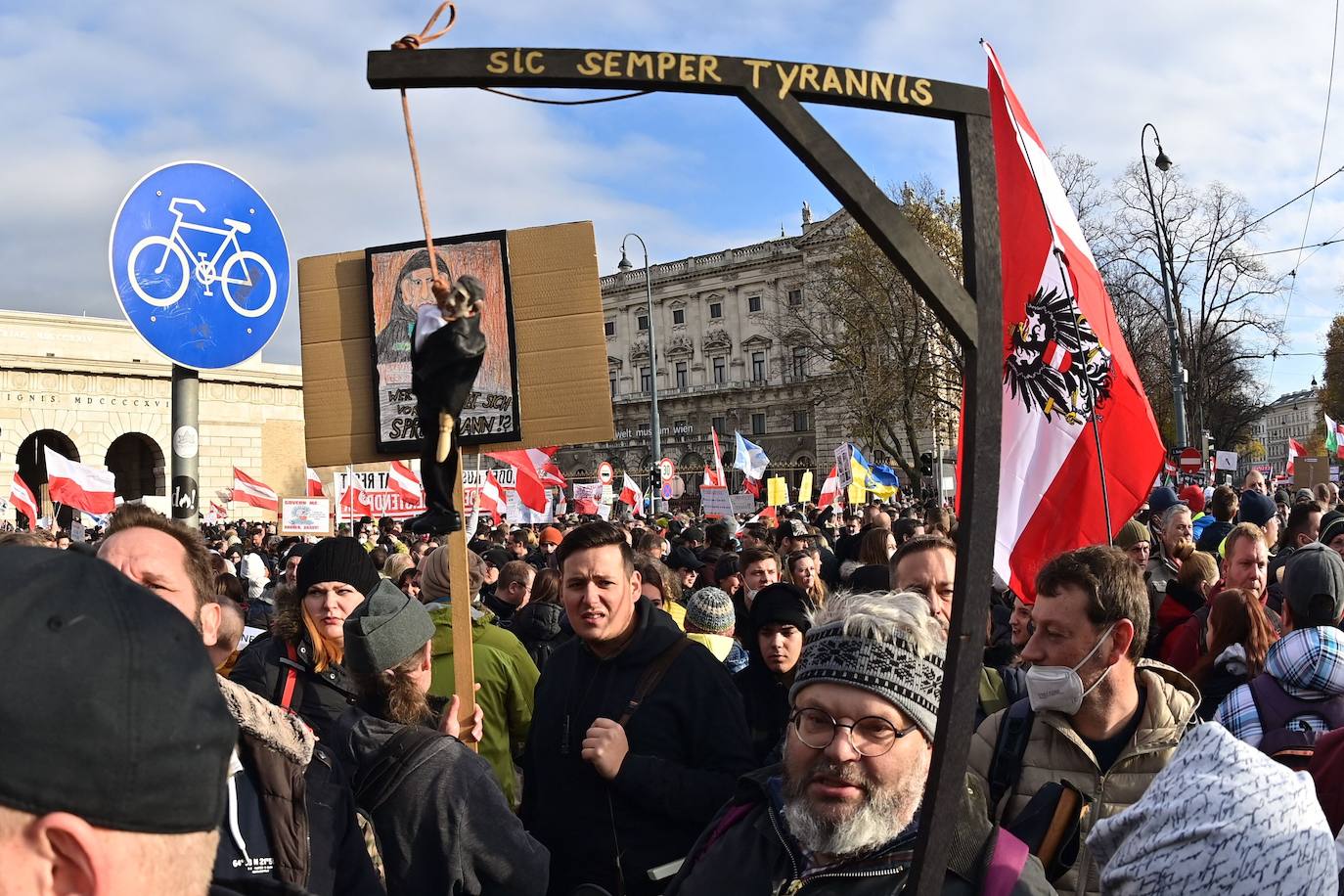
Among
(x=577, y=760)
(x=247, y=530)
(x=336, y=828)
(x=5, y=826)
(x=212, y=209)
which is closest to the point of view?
(x=5, y=826)

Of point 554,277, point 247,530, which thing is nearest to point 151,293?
point 554,277

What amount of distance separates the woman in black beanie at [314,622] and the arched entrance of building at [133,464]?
158 ft

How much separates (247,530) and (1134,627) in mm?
24818

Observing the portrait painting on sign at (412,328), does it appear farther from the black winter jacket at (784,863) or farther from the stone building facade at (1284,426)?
the stone building facade at (1284,426)

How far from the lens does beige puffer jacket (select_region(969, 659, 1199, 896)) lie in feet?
9.21

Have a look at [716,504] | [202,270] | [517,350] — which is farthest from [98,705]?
[716,504]

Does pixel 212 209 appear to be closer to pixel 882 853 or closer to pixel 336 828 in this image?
pixel 336 828

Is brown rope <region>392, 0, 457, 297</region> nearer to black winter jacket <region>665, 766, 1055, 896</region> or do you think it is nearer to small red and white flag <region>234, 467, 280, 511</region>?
black winter jacket <region>665, 766, 1055, 896</region>

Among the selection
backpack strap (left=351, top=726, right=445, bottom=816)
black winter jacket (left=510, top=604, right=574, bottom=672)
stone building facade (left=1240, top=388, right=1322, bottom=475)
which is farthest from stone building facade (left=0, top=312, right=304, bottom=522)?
stone building facade (left=1240, top=388, right=1322, bottom=475)

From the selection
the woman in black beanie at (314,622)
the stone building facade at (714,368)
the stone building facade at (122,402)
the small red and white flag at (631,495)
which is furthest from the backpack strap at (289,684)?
the stone building facade at (714,368)

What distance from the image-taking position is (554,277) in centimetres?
270

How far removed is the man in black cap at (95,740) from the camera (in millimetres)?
958

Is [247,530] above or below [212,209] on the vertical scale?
below

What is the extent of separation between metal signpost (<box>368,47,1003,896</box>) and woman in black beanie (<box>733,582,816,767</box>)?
2931 millimetres
